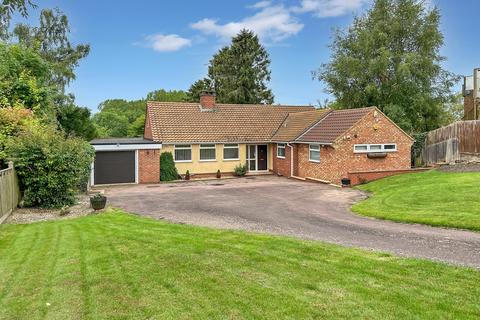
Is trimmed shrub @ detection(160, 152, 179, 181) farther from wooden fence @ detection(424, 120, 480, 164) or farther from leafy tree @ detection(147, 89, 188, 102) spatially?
leafy tree @ detection(147, 89, 188, 102)

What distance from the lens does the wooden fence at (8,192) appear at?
12248 mm

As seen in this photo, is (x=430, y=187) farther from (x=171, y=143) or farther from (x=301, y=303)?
(x=171, y=143)

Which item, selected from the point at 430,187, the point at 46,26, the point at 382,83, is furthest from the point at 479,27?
the point at 46,26

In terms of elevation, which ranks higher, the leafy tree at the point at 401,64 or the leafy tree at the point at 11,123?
the leafy tree at the point at 401,64

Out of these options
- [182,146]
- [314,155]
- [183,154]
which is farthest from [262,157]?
[182,146]

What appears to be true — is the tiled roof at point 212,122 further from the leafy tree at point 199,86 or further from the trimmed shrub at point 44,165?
the leafy tree at point 199,86

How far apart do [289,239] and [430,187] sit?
1018cm

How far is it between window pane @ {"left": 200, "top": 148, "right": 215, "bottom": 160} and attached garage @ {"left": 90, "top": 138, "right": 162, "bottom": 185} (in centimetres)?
341

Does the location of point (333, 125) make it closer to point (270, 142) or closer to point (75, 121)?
point (270, 142)

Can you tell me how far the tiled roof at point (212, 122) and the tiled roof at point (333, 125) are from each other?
14.4 feet

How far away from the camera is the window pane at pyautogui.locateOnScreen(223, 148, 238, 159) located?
28.1 meters

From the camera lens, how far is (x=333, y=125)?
2447 centimetres

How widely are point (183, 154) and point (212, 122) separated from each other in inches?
145

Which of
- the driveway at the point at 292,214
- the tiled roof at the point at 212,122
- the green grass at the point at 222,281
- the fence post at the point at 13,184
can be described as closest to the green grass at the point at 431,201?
the driveway at the point at 292,214
